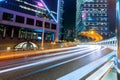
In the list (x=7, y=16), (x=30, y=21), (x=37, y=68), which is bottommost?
(x=37, y=68)

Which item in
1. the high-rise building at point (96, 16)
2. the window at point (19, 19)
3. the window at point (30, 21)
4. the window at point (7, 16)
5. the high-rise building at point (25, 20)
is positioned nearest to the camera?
the window at point (7, 16)

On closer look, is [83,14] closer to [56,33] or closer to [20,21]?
[56,33]

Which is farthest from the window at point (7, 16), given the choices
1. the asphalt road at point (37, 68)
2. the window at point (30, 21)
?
the asphalt road at point (37, 68)

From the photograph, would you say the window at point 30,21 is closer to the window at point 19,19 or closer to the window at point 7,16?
the window at point 19,19

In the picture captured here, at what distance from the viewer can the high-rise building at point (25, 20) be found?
2100 inches

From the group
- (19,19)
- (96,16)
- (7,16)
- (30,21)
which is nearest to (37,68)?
(7,16)

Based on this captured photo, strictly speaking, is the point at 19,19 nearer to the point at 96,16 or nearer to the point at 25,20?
the point at 25,20

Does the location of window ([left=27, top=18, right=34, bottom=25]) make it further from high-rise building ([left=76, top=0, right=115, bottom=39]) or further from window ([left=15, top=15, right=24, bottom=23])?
high-rise building ([left=76, top=0, right=115, bottom=39])

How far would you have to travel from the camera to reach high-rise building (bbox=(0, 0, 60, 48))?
175 feet

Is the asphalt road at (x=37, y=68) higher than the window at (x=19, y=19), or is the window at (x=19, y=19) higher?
the window at (x=19, y=19)

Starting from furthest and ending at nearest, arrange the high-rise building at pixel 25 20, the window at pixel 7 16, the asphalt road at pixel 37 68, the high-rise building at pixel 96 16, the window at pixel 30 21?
the high-rise building at pixel 96 16, the window at pixel 30 21, the high-rise building at pixel 25 20, the window at pixel 7 16, the asphalt road at pixel 37 68

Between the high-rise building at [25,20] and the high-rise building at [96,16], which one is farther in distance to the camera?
the high-rise building at [96,16]

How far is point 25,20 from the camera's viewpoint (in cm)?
6159

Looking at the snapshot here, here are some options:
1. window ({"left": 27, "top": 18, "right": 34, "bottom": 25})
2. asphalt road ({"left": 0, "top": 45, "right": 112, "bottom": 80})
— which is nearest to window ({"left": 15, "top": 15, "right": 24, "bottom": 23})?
window ({"left": 27, "top": 18, "right": 34, "bottom": 25})
